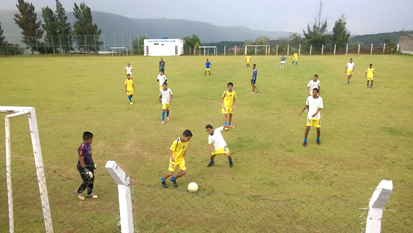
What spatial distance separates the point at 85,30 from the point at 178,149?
69618mm

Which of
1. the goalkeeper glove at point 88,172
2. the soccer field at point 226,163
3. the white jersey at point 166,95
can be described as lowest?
the soccer field at point 226,163

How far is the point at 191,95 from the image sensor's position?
1767cm

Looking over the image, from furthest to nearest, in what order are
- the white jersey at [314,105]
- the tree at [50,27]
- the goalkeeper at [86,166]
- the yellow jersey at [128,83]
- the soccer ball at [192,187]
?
the tree at [50,27] → the yellow jersey at [128,83] → the white jersey at [314,105] → the soccer ball at [192,187] → the goalkeeper at [86,166]

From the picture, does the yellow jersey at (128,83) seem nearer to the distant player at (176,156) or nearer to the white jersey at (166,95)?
the white jersey at (166,95)

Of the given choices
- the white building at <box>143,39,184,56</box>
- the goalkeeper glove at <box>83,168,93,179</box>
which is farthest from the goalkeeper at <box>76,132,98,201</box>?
the white building at <box>143,39,184,56</box>

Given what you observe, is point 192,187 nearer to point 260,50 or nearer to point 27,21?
point 260,50

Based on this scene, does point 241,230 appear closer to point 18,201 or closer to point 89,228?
point 89,228

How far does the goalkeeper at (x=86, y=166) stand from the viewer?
594cm

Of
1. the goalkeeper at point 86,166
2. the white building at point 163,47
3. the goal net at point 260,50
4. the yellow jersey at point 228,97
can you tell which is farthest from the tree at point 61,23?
the goalkeeper at point 86,166

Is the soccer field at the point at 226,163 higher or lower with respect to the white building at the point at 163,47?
lower

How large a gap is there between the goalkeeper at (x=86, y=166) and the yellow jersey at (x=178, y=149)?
5.68 feet

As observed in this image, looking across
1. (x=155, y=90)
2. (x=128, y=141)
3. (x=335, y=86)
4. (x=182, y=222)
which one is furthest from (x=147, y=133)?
(x=335, y=86)

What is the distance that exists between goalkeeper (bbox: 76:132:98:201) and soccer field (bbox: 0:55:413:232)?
210mm

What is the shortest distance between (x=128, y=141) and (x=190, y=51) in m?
55.4
